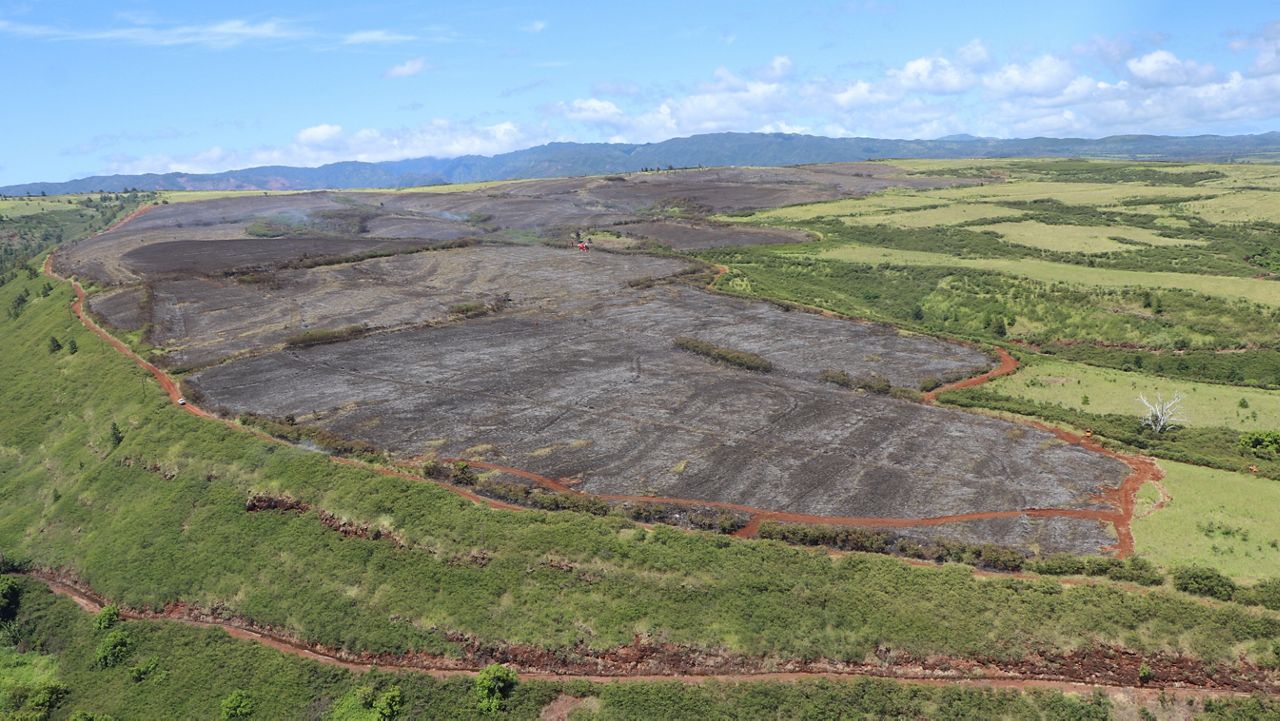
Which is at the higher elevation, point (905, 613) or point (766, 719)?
point (905, 613)

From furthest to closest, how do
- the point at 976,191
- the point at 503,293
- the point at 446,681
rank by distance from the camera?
the point at 976,191 < the point at 503,293 < the point at 446,681

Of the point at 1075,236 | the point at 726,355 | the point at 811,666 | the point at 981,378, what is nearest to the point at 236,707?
the point at 811,666

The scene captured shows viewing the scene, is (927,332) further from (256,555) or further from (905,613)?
(256,555)

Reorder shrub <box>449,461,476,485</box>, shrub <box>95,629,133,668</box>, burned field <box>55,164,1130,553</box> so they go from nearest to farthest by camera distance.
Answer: shrub <box>95,629,133,668</box>, burned field <box>55,164,1130,553</box>, shrub <box>449,461,476,485</box>

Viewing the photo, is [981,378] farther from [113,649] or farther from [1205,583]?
[113,649]

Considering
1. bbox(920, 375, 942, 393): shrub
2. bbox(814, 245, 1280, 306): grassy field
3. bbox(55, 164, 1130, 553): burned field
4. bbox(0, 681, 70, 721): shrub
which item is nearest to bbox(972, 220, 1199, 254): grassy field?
bbox(814, 245, 1280, 306): grassy field

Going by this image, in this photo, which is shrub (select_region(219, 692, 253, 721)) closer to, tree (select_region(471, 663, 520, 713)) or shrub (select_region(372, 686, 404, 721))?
shrub (select_region(372, 686, 404, 721))

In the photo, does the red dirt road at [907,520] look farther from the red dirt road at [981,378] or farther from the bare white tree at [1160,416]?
the red dirt road at [981,378]

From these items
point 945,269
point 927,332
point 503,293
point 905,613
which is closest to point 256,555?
point 905,613
